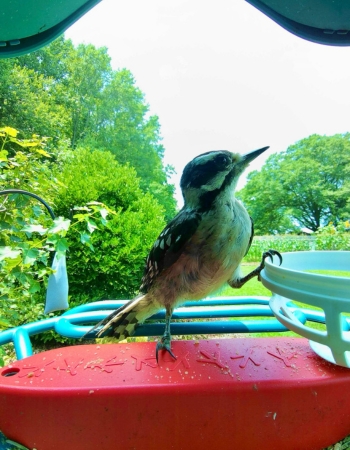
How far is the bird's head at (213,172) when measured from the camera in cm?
85

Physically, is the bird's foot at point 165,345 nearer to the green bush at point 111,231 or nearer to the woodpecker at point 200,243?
the woodpecker at point 200,243

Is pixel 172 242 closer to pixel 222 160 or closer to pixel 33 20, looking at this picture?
pixel 222 160

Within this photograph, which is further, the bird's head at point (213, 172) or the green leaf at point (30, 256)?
the green leaf at point (30, 256)

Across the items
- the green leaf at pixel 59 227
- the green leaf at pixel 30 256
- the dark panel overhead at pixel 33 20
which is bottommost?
the green leaf at pixel 30 256

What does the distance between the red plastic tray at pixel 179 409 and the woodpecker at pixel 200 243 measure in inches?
7.7

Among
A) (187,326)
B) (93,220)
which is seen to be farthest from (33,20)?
(93,220)

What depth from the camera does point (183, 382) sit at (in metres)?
0.59

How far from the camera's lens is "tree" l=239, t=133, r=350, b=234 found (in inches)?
74.8

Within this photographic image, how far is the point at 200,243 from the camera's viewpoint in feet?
→ 2.70

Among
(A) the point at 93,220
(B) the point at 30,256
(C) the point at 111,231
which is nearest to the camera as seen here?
(B) the point at 30,256

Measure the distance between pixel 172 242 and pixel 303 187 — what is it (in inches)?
65.1

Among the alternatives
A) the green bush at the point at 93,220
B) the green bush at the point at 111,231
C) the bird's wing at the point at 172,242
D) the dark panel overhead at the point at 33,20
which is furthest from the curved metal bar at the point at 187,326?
the green bush at the point at 111,231

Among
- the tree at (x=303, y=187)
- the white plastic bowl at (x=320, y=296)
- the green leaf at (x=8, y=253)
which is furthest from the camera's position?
the tree at (x=303, y=187)

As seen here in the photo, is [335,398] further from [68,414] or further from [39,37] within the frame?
[39,37]
